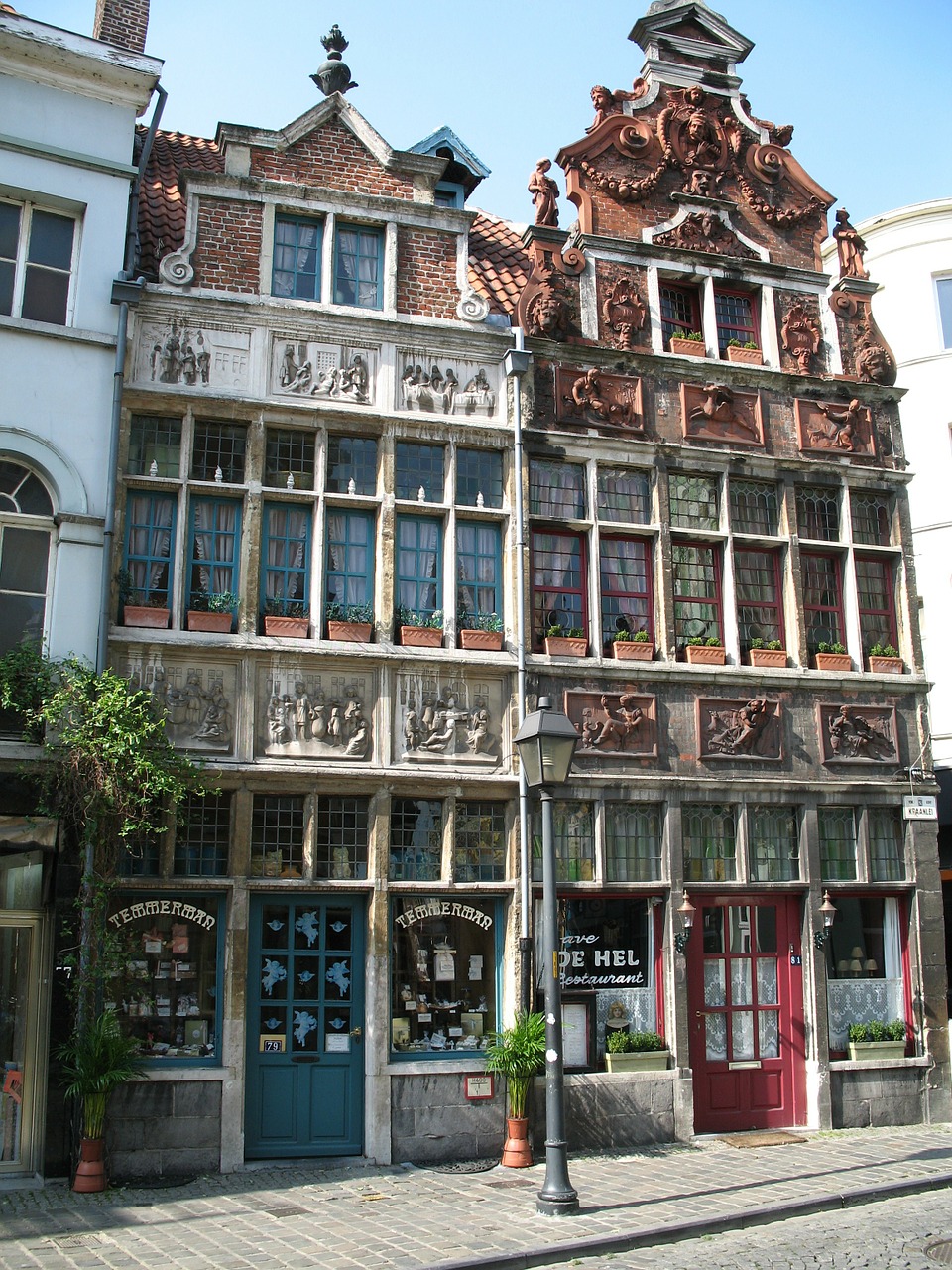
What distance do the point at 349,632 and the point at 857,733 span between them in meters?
6.54

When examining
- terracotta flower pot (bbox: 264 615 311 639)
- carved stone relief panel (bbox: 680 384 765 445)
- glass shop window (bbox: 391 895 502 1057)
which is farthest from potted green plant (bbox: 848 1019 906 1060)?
terracotta flower pot (bbox: 264 615 311 639)

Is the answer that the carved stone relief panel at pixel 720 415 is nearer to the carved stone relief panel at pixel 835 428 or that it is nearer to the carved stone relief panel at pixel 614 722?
the carved stone relief panel at pixel 835 428

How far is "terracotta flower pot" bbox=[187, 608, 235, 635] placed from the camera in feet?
42.0

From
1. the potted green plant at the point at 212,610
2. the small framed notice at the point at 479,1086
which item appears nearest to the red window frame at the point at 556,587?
the potted green plant at the point at 212,610

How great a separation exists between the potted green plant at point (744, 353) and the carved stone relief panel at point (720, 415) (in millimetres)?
471

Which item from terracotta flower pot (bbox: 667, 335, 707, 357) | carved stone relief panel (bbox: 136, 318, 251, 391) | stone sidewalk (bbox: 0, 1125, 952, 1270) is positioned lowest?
stone sidewalk (bbox: 0, 1125, 952, 1270)

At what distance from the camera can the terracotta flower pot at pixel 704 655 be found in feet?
48.2

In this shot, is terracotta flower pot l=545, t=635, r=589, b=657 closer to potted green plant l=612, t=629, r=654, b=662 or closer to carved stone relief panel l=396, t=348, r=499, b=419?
potted green plant l=612, t=629, r=654, b=662

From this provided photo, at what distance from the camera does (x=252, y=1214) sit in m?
10.1

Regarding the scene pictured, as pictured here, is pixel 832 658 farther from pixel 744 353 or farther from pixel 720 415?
pixel 744 353

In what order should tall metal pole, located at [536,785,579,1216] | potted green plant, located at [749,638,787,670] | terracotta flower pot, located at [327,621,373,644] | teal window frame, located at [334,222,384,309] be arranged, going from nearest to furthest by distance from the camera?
tall metal pole, located at [536,785,579,1216]
terracotta flower pot, located at [327,621,373,644]
teal window frame, located at [334,222,384,309]
potted green plant, located at [749,638,787,670]

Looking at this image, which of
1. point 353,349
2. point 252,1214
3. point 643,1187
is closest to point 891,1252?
point 643,1187

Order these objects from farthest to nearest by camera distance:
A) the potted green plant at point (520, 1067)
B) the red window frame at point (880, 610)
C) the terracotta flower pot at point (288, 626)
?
1. the red window frame at point (880, 610)
2. the terracotta flower pot at point (288, 626)
3. the potted green plant at point (520, 1067)

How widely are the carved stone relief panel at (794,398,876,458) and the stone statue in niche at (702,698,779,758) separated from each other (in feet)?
11.9
